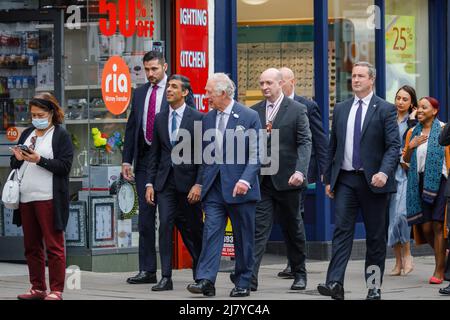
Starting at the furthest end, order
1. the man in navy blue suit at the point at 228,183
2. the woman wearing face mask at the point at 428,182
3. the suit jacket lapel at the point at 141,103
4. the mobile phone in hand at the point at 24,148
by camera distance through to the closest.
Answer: the woman wearing face mask at the point at 428,182 → the suit jacket lapel at the point at 141,103 → the man in navy blue suit at the point at 228,183 → the mobile phone in hand at the point at 24,148

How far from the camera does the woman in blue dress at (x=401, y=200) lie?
44.0ft

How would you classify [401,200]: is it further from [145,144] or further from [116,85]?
[116,85]

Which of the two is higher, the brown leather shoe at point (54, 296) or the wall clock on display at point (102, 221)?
the wall clock on display at point (102, 221)

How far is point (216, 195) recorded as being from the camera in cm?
1112

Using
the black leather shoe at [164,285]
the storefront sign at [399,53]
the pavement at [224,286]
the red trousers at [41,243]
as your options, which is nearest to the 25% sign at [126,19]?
the pavement at [224,286]

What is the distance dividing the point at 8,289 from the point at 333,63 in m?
5.85

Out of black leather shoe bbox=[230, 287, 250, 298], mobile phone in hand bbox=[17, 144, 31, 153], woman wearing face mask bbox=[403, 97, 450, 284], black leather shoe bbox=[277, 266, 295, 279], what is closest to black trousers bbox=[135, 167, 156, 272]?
black leather shoe bbox=[230, 287, 250, 298]

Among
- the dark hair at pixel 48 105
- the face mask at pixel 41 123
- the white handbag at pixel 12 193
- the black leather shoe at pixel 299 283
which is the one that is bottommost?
the black leather shoe at pixel 299 283

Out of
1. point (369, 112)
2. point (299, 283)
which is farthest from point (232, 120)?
point (299, 283)

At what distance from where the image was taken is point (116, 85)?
44.2ft

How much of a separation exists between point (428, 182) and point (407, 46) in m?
4.48

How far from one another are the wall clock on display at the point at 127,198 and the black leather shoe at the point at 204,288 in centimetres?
271

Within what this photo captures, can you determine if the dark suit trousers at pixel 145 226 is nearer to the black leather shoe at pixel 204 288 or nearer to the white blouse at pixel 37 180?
the black leather shoe at pixel 204 288

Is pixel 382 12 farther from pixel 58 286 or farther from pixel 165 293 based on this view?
pixel 58 286
